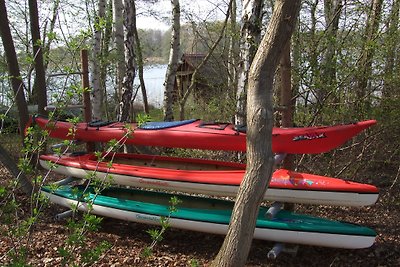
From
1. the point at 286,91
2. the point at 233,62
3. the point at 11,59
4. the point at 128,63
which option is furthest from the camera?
the point at 128,63

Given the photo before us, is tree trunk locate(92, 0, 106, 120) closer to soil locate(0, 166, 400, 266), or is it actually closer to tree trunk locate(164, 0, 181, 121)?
tree trunk locate(164, 0, 181, 121)

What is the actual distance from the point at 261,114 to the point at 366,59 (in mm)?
2602

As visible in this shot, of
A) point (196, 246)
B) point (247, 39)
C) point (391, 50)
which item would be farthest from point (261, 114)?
point (247, 39)

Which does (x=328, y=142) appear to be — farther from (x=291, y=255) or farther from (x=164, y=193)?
(x=164, y=193)

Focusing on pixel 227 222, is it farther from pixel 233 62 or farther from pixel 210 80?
pixel 210 80

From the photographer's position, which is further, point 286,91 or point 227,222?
point 286,91

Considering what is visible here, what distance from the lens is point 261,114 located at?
9.07ft

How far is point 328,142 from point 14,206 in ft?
9.40

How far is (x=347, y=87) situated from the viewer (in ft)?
16.5

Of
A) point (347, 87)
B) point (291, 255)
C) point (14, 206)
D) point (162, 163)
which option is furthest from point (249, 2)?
point (14, 206)

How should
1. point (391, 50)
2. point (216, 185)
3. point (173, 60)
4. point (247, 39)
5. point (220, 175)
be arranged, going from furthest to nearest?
point (173, 60) → point (247, 39) → point (391, 50) → point (220, 175) → point (216, 185)

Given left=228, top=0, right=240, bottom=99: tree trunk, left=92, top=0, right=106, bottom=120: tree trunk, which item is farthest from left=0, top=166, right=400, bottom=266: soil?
left=92, top=0, right=106, bottom=120: tree trunk

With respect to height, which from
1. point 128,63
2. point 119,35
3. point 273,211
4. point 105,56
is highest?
point 119,35

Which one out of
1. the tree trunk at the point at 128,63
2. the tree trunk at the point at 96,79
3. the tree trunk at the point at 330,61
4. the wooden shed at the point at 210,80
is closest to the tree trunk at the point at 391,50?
the tree trunk at the point at 330,61
